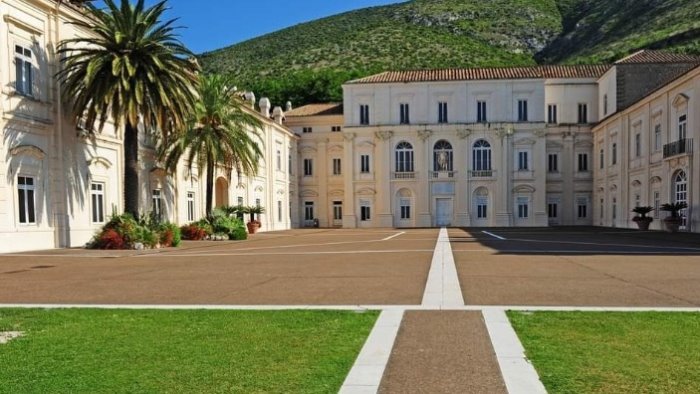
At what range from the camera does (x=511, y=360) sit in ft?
17.7

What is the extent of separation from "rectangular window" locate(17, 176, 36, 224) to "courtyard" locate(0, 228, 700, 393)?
171 inches

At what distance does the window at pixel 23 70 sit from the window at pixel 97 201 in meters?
4.88

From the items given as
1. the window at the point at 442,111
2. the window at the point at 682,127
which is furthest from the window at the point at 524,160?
the window at the point at 682,127

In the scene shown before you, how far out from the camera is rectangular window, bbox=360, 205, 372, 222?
54.7 metres

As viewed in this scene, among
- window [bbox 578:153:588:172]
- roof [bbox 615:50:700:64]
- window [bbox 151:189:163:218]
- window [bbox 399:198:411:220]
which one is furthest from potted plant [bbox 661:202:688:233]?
window [bbox 151:189:163:218]

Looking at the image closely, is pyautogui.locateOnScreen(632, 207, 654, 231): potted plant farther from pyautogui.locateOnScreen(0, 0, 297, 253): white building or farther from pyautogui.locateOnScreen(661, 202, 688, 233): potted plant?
pyautogui.locateOnScreen(0, 0, 297, 253): white building

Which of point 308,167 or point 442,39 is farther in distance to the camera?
point 442,39

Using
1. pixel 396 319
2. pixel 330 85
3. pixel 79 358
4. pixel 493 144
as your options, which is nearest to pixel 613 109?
pixel 493 144

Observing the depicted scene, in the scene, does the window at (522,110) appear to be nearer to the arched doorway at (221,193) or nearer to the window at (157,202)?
the arched doorway at (221,193)

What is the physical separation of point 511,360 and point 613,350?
1111 mm

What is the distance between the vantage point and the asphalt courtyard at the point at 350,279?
30.2 ft

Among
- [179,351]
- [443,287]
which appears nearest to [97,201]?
[443,287]

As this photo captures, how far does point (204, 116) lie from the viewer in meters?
29.8

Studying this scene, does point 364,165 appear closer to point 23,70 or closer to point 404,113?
point 404,113
